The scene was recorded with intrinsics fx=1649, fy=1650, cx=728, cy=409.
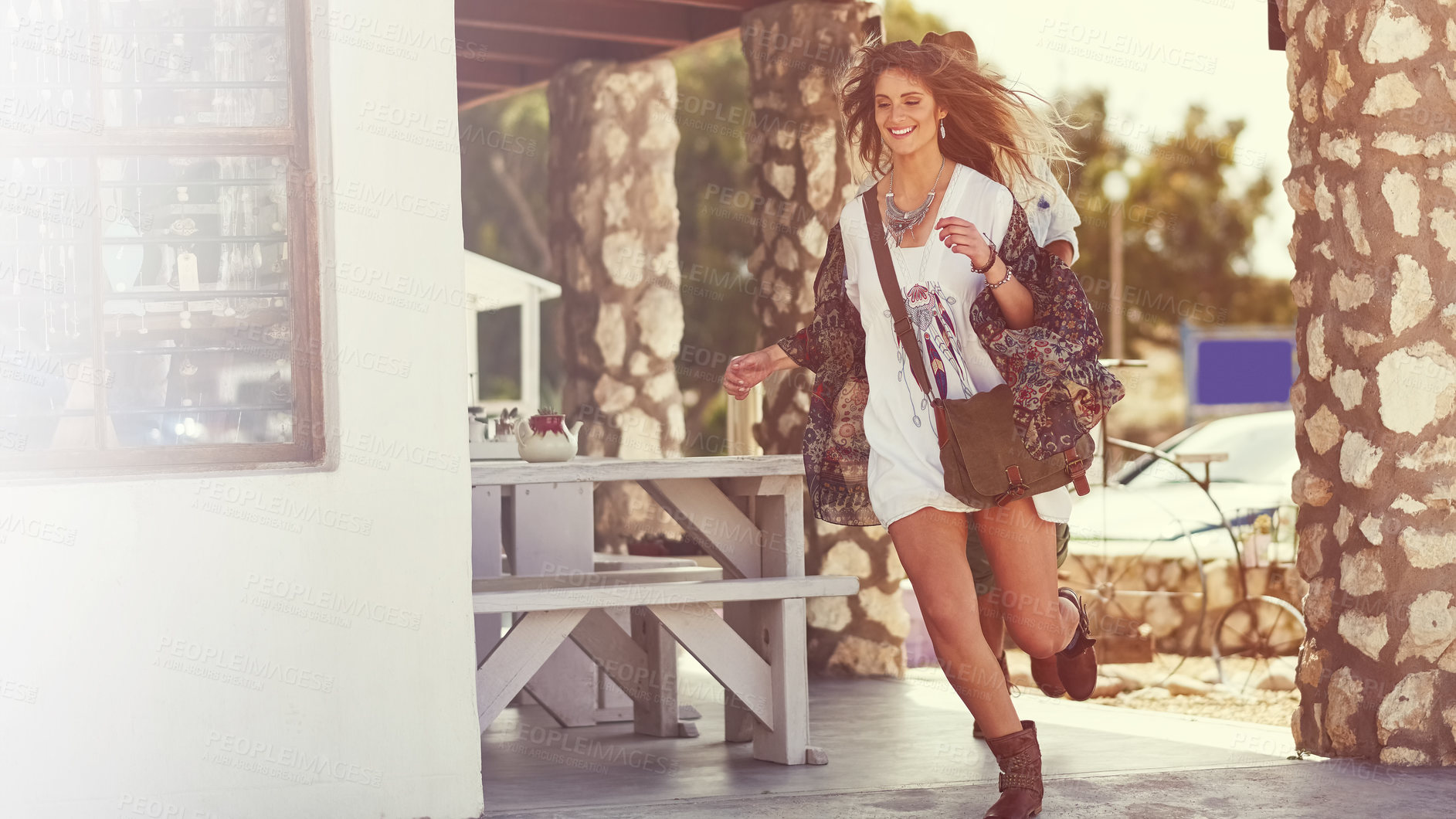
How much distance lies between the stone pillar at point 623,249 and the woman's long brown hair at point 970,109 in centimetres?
522

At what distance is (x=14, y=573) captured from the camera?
3.60m

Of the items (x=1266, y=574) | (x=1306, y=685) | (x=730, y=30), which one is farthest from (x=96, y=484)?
(x=1266, y=574)

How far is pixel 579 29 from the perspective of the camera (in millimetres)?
8562

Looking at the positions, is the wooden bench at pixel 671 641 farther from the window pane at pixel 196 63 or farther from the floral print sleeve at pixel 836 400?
the window pane at pixel 196 63

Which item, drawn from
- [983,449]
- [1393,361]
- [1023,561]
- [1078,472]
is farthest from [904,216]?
[1393,361]

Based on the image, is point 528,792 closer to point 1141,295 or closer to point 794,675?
point 794,675

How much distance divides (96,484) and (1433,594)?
342 centimetres

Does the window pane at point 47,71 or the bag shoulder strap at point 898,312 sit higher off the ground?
the window pane at point 47,71

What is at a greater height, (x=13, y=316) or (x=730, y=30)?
(x=730, y=30)

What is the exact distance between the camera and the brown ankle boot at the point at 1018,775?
12.7 feet

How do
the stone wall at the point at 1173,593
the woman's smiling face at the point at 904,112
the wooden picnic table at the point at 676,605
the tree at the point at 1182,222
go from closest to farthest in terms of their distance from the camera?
A: the woman's smiling face at the point at 904,112 → the wooden picnic table at the point at 676,605 → the stone wall at the point at 1173,593 → the tree at the point at 1182,222

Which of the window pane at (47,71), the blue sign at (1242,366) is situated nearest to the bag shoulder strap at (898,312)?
the window pane at (47,71)

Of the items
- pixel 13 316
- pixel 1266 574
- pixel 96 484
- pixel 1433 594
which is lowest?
pixel 1266 574

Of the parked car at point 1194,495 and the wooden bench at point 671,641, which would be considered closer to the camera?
the wooden bench at point 671,641
